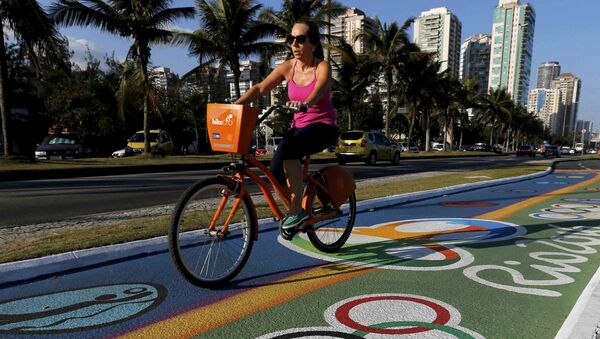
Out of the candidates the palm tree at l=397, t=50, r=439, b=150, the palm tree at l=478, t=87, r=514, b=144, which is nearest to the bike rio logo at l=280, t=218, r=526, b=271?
the palm tree at l=397, t=50, r=439, b=150

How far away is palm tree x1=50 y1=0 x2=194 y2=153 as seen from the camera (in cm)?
1661

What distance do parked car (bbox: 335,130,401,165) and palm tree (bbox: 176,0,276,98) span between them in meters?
6.07

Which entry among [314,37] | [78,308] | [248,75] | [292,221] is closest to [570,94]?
[248,75]

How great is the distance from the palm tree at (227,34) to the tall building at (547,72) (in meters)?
187

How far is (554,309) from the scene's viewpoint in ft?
8.51

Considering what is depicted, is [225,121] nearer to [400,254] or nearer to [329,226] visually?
[329,226]

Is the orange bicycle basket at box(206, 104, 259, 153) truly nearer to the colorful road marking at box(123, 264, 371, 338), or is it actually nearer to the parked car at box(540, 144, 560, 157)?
the colorful road marking at box(123, 264, 371, 338)

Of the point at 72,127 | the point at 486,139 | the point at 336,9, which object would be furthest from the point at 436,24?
the point at 72,127

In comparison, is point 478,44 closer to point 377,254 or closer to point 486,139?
point 486,139

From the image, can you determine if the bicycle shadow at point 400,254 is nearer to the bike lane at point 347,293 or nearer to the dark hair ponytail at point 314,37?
the bike lane at point 347,293

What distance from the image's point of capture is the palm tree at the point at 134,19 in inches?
654

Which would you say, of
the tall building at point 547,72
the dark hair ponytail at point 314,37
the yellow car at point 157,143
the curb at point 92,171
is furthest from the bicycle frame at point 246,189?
the tall building at point 547,72

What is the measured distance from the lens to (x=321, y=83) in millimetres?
3305

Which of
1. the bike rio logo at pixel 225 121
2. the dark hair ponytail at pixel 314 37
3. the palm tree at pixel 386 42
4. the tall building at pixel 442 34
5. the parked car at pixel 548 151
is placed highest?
the tall building at pixel 442 34
